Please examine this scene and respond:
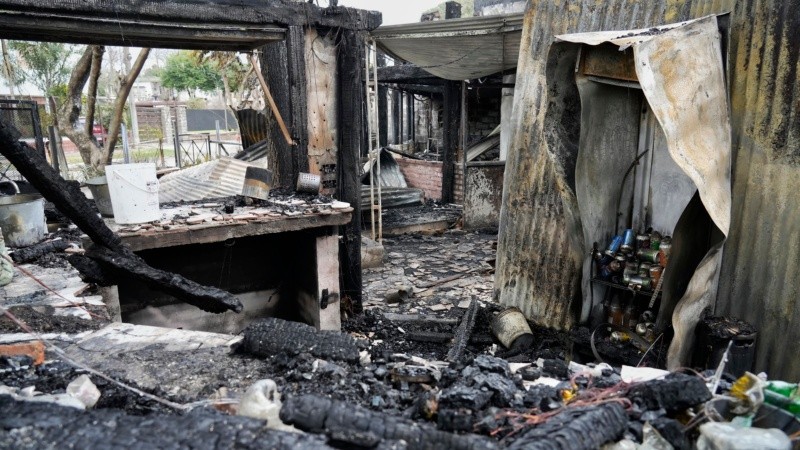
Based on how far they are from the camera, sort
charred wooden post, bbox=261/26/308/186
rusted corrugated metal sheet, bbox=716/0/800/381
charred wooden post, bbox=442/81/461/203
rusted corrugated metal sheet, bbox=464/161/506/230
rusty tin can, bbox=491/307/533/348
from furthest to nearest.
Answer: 1. charred wooden post, bbox=442/81/461/203
2. rusted corrugated metal sheet, bbox=464/161/506/230
3. charred wooden post, bbox=261/26/308/186
4. rusty tin can, bbox=491/307/533/348
5. rusted corrugated metal sheet, bbox=716/0/800/381

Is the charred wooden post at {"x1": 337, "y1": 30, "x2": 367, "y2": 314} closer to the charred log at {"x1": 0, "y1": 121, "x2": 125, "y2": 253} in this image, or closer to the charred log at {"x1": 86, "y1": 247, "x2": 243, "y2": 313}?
the charred log at {"x1": 86, "y1": 247, "x2": 243, "y2": 313}

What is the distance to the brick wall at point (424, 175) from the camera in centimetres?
1386

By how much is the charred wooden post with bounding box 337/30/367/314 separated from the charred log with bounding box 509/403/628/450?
4.82 m

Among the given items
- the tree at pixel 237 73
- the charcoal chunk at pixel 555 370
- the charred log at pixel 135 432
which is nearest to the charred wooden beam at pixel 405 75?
the tree at pixel 237 73

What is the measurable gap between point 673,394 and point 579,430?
52cm

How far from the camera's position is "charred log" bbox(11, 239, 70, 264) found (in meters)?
4.73

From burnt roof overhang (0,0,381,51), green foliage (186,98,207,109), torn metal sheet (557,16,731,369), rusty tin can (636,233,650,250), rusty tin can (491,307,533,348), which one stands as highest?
green foliage (186,98,207,109)

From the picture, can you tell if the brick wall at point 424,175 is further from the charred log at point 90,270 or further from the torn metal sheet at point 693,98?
the torn metal sheet at point 693,98

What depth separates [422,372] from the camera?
290cm

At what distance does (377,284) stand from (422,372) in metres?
5.67

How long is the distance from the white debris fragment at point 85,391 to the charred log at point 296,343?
88cm

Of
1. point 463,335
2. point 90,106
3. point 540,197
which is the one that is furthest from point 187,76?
point 540,197

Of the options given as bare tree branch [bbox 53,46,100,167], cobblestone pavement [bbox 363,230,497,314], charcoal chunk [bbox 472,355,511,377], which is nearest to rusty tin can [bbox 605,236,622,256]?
charcoal chunk [bbox 472,355,511,377]

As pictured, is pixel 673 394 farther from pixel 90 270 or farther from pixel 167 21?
pixel 167 21
